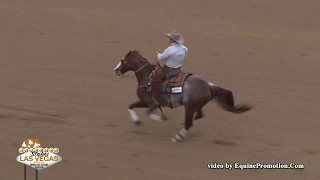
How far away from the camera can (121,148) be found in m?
10.6

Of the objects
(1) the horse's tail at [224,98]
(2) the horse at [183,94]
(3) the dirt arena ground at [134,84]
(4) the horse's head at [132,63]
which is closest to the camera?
(3) the dirt arena ground at [134,84]

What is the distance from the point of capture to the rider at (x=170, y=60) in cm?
1050

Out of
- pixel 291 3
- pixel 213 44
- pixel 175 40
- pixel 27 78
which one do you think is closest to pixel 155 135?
pixel 175 40

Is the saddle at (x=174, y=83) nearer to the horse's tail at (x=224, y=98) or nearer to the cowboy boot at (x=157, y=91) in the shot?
the cowboy boot at (x=157, y=91)

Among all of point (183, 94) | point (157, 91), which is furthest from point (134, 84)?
point (183, 94)

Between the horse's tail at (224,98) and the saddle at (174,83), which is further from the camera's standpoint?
the horse's tail at (224,98)

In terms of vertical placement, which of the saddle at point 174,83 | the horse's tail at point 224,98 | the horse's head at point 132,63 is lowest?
the horse's tail at point 224,98

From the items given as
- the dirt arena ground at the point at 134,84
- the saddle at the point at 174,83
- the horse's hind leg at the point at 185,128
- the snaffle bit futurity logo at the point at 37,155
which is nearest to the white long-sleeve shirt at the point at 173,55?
the saddle at the point at 174,83

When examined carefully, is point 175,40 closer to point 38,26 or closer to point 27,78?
point 27,78

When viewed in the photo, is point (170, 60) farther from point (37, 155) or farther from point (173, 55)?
point (37, 155)

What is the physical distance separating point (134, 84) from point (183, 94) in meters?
3.89

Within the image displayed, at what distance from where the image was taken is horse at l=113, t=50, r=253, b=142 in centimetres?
1042

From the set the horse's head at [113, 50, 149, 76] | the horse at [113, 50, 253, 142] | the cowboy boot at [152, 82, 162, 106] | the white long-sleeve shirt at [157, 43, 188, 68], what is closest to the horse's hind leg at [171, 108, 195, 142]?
the horse at [113, 50, 253, 142]

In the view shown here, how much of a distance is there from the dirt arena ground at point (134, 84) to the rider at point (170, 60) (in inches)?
39.4
